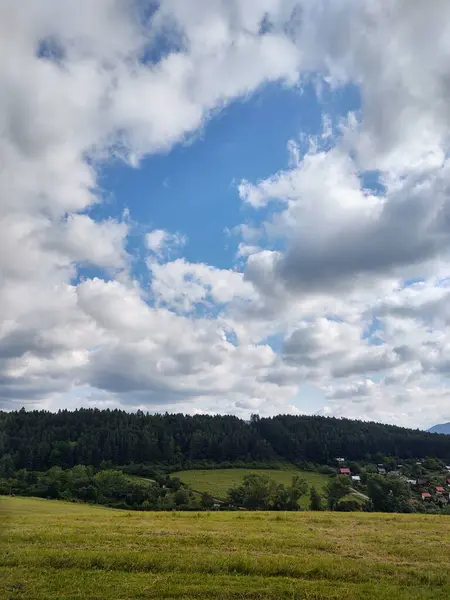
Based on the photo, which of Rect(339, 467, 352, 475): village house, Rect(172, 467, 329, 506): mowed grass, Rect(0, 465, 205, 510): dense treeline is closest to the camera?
Rect(0, 465, 205, 510): dense treeline

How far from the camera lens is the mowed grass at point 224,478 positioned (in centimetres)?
11933

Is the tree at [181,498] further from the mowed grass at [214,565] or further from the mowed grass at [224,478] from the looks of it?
the mowed grass at [214,565]

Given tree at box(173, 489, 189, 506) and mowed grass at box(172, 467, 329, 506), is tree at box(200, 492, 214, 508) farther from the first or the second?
mowed grass at box(172, 467, 329, 506)

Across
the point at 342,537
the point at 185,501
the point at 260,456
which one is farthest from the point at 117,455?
the point at 342,537

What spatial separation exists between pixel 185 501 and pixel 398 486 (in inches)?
1637

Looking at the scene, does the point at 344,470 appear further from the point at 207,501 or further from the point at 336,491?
the point at 207,501

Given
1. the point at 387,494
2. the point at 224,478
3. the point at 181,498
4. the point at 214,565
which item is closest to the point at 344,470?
the point at 224,478

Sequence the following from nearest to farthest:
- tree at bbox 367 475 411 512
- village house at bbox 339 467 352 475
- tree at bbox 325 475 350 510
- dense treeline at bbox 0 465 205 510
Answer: tree at bbox 367 475 411 512 → tree at bbox 325 475 350 510 → dense treeline at bbox 0 465 205 510 → village house at bbox 339 467 352 475

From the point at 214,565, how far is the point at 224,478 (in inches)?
5230

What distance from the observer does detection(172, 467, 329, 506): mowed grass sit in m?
119

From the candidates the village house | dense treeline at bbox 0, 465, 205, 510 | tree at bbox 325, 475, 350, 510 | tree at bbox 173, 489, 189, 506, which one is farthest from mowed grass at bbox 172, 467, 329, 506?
tree at bbox 325, 475, 350, 510

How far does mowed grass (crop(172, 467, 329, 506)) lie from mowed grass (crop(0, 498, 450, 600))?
8745 centimetres

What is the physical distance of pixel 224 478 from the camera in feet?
462

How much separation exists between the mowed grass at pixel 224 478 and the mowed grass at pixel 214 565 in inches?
3443
